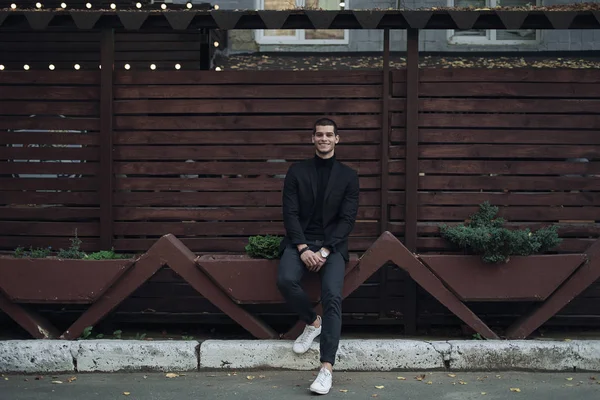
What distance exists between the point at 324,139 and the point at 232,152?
1.11 meters

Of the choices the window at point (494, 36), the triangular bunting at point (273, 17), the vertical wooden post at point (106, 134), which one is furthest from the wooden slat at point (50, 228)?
the window at point (494, 36)

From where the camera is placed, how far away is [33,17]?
274 inches

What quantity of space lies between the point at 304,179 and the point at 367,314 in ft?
5.11

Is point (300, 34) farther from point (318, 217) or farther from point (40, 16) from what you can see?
point (318, 217)

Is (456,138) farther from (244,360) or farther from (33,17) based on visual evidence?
(33,17)

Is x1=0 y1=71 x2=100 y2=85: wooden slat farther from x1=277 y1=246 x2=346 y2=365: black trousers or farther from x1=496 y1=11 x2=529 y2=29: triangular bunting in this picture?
x1=496 y1=11 x2=529 y2=29: triangular bunting

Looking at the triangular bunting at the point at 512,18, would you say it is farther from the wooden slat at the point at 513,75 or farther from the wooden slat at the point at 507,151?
the wooden slat at the point at 507,151

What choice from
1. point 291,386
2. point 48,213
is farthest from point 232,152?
point 291,386

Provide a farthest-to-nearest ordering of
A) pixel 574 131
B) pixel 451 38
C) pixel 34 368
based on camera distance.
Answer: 1. pixel 451 38
2. pixel 574 131
3. pixel 34 368

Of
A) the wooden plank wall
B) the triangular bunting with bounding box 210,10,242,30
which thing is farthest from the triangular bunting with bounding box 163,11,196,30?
the wooden plank wall

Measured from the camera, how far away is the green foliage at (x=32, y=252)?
711cm

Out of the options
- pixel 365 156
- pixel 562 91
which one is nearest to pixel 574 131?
pixel 562 91

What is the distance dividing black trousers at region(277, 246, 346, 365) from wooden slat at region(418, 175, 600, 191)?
4.24 feet

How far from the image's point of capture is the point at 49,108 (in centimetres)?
737
